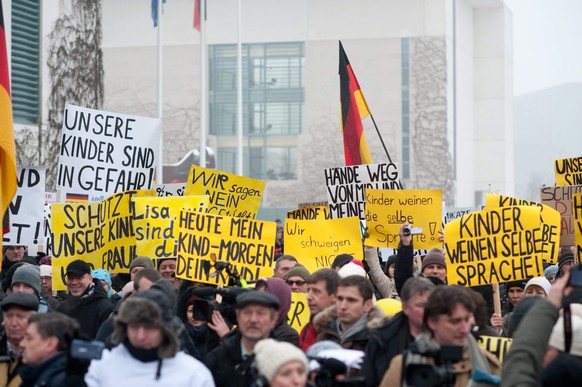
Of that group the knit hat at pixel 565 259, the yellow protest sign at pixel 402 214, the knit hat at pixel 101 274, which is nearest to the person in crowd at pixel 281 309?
the knit hat at pixel 101 274

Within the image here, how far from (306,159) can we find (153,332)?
188 feet

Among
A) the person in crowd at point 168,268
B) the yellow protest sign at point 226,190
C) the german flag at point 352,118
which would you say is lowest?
the person in crowd at point 168,268

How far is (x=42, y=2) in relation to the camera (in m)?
24.0

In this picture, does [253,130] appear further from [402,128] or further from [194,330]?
[194,330]

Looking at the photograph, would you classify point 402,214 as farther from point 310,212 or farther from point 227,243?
point 227,243

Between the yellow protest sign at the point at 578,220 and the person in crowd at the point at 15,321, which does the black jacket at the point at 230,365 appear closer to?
the person in crowd at the point at 15,321

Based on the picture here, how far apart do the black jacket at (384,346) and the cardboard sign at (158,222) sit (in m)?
4.89

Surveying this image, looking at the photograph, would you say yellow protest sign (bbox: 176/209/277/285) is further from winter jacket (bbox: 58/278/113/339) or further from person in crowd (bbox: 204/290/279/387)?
person in crowd (bbox: 204/290/279/387)

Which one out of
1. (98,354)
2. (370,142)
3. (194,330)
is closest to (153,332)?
(98,354)

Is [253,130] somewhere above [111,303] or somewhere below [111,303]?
above

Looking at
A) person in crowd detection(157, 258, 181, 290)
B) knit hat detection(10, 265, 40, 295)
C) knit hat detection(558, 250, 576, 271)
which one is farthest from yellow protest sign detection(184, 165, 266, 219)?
knit hat detection(10, 265, 40, 295)

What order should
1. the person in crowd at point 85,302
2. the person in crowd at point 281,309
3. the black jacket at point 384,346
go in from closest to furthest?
the black jacket at point 384,346, the person in crowd at point 281,309, the person in crowd at point 85,302

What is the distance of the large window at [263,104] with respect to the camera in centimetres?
6325

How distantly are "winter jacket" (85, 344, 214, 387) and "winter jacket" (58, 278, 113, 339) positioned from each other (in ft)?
12.0
